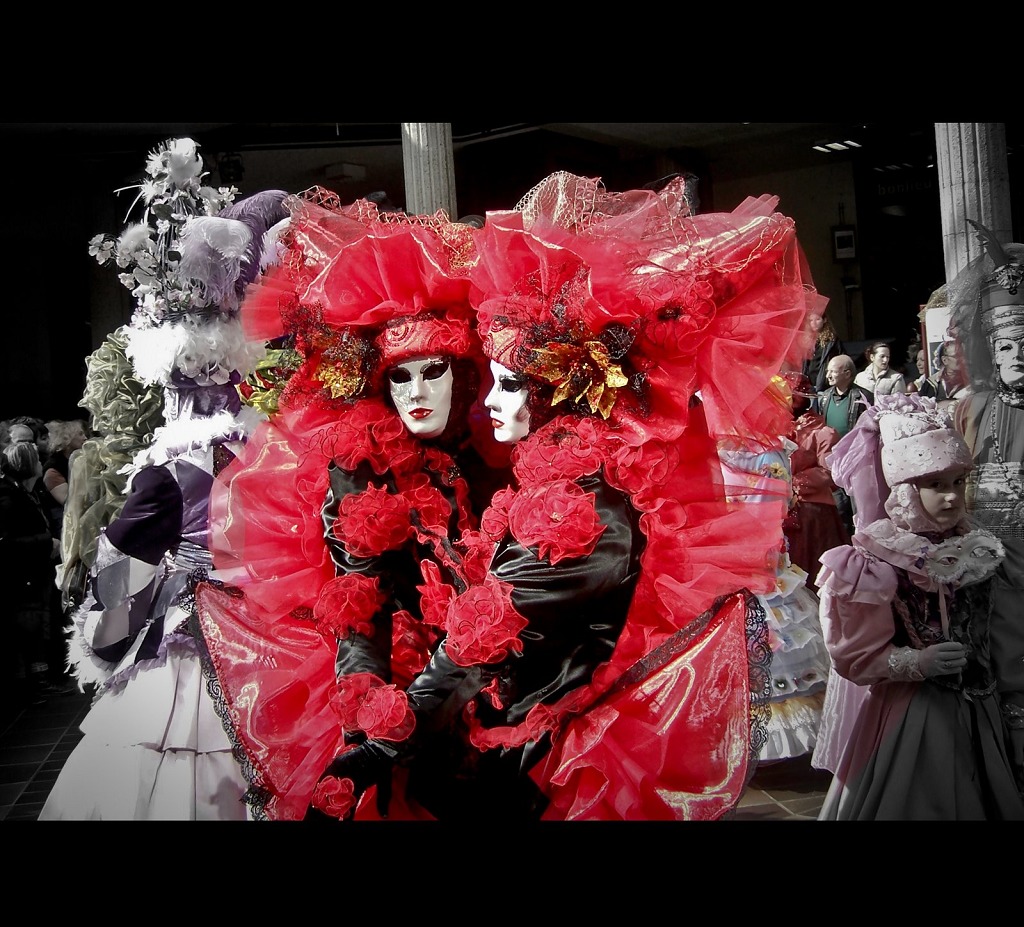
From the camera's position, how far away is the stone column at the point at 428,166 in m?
2.76

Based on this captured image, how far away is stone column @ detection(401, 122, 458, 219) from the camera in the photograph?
2.76 m

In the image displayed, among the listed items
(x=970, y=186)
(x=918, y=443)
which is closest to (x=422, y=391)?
(x=918, y=443)

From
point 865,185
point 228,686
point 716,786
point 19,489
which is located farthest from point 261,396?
point 865,185

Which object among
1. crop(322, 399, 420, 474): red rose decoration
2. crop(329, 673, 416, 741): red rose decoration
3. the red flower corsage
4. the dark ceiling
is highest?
the dark ceiling

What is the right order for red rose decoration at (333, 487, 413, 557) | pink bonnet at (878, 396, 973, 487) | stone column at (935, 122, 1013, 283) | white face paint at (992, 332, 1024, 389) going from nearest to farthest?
red rose decoration at (333, 487, 413, 557)
pink bonnet at (878, 396, 973, 487)
white face paint at (992, 332, 1024, 389)
stone column at (935, 122, 1013, 283)

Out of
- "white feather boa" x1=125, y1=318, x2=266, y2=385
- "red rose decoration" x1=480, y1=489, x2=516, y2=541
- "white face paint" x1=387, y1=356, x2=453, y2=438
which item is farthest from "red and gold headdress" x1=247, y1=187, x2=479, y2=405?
"white feather boa" x1=125, y1=318, x2=266, y2=385

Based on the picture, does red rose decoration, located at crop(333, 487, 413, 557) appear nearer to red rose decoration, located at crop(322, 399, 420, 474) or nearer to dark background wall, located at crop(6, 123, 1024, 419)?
red rose decoration, located at crop(322, 399, 420, 474)

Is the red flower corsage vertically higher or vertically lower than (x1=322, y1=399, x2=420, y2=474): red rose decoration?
lower

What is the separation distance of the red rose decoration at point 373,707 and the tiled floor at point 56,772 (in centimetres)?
101

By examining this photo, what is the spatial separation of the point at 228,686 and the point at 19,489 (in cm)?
105

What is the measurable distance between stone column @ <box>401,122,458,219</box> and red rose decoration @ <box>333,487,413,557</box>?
92cm

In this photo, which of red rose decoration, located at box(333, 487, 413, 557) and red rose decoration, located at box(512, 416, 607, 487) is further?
red rose decoration, located at box(333, 487, 413, 557)

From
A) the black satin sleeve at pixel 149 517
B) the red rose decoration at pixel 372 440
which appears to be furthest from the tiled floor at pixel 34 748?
the red rose decoration at pixel 372 440

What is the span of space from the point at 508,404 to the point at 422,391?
194 mm
